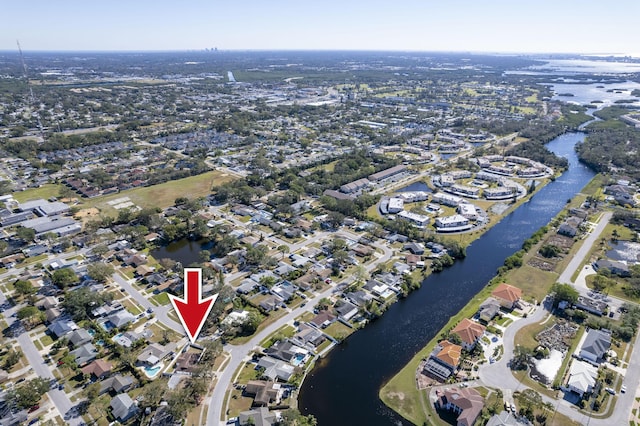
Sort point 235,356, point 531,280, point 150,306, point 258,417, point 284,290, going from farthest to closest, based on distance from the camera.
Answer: point 531,280 → point 284,290 → point 150,306 → point 235,356 → point 258,417

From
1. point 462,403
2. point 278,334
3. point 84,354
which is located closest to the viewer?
point 462,403

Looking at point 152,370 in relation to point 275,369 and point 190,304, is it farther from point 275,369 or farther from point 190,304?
point 190,304

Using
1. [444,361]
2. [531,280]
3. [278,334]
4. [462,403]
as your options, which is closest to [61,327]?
[278,334]

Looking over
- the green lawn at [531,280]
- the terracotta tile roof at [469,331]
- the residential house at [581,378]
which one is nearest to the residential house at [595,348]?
the residential house at [581,378]

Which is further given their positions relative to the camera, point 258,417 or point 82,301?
point 82,301

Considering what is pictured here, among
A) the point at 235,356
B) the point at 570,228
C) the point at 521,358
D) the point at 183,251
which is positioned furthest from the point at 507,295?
the point at 183,251

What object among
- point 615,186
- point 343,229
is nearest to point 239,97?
point 343,229

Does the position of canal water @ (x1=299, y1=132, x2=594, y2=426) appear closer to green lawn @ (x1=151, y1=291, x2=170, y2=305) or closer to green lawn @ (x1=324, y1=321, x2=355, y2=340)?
green lawn @ (x1=324, y1=321, x2=355, y2=340)

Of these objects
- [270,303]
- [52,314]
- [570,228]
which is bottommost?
[270,303]

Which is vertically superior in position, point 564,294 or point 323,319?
point 564,294
